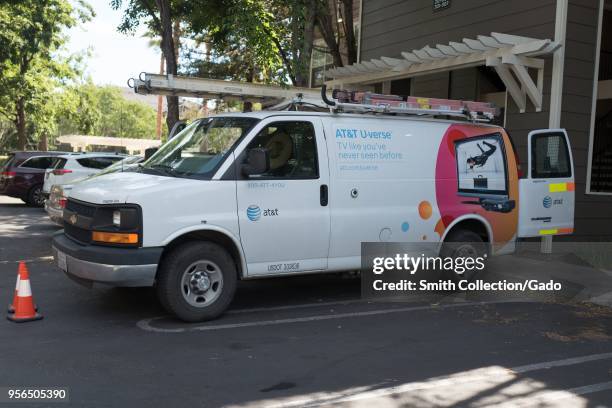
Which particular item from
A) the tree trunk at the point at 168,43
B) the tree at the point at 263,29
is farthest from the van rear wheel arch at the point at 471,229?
the tree trunk at the point at 168,43

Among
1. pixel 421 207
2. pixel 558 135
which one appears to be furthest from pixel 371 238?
pixel 558 135

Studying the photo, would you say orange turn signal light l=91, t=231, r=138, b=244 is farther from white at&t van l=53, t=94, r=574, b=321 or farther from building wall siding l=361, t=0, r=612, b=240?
building wall siding l=361, t=0, r=612, b=240

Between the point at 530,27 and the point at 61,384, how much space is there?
32.0 feet

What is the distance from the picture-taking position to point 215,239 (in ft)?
20.5

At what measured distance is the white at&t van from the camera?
5.87 m

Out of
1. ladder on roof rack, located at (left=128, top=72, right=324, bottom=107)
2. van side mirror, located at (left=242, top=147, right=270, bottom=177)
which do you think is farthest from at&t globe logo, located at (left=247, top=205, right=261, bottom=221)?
ladder on roof rack, located at (left=128, top=72, right=324, bottom=107)

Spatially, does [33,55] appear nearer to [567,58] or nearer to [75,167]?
[75,167]

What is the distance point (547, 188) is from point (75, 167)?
35.9 feet

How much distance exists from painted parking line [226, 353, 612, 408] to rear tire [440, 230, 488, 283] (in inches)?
113

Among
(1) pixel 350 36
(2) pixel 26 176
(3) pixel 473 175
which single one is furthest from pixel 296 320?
(2) pixel 26 176

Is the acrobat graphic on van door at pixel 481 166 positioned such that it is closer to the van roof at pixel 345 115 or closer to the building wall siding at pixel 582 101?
the van roof at pixel 345 115

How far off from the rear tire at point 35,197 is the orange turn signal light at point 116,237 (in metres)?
12.4

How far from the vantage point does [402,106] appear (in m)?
7.42

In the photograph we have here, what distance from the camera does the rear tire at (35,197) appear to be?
1711cm
